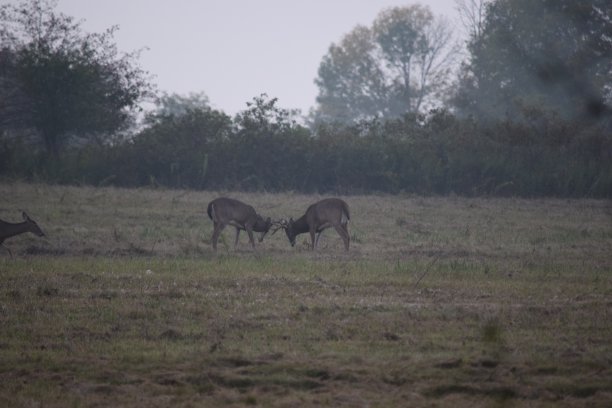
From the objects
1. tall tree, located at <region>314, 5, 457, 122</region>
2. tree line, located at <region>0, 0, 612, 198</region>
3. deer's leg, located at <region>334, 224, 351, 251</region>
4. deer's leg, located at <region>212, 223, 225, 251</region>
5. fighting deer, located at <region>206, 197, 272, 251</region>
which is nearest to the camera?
deer's leg, located at <region>212, 223, 225, 251</region>

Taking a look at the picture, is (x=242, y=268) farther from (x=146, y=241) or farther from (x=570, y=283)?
(x=570, y=283)

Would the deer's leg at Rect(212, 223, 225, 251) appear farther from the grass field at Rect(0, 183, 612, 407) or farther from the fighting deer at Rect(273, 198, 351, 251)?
the fighting deer at Rect(273, 198, 351, 251)

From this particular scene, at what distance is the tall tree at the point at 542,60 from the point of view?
18531mm

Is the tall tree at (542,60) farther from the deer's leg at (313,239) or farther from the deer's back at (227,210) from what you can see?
the deer's back at (227,210)

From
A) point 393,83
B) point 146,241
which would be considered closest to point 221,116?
point 146,241

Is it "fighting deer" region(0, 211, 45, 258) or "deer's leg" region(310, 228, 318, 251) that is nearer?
"fighting deer" region(0, 211, 45, 258)

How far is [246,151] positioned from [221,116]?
1.66 metres

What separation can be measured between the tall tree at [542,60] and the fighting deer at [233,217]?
6291mm

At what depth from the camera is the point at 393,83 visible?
7000cm

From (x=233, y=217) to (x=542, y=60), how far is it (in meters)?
13.8

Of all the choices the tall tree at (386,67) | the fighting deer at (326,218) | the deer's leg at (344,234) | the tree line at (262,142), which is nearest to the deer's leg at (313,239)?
the fighting deer at (326,218)

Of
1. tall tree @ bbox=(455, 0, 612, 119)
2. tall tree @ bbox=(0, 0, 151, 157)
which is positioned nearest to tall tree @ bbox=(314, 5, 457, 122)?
tall tree @ bbox=(455, 0, 612, 119)

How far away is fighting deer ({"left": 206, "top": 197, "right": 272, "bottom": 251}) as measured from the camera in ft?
60.0

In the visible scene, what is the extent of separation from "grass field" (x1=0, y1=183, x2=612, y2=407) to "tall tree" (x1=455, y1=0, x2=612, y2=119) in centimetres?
338
